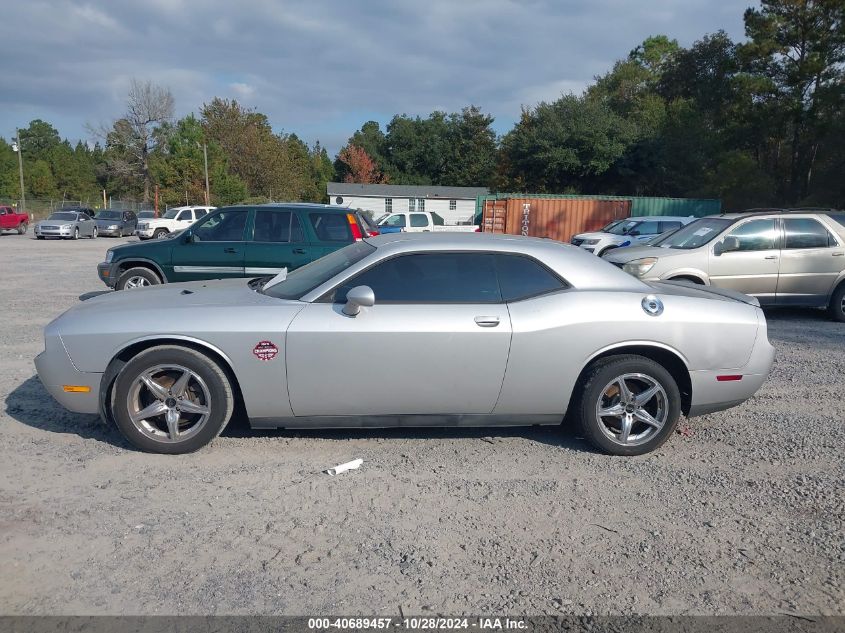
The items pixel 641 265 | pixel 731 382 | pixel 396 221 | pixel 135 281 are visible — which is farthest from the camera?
pixel 396 221

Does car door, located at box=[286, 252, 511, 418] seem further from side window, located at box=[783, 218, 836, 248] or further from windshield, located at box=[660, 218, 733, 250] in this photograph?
side window, located at box=[783, 218, 836, 248]

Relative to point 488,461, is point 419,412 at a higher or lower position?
higher

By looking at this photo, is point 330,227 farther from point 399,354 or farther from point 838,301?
point 838,301

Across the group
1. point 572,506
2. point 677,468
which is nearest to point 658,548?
point 572,506

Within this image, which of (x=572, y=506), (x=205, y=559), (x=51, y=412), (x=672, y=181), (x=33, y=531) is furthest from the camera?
(x=672, y=181)

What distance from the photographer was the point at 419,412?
451 cm

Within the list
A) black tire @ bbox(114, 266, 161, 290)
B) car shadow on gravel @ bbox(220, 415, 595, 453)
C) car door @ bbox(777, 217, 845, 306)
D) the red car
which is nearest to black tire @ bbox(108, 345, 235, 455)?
car shadow on gravel @ bbox(220, 415, 595, 453)

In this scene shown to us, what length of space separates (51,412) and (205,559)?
109 inches

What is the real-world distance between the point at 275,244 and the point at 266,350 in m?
5.47

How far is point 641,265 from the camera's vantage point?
9.52 m

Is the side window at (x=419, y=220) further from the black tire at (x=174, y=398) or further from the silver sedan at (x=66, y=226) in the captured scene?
the black tire at (x=174, y=398)

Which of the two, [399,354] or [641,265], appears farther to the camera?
[641,265]

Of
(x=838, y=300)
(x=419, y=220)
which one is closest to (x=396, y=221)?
(x=419, y=220)

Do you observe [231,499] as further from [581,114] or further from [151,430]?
[581,114]
